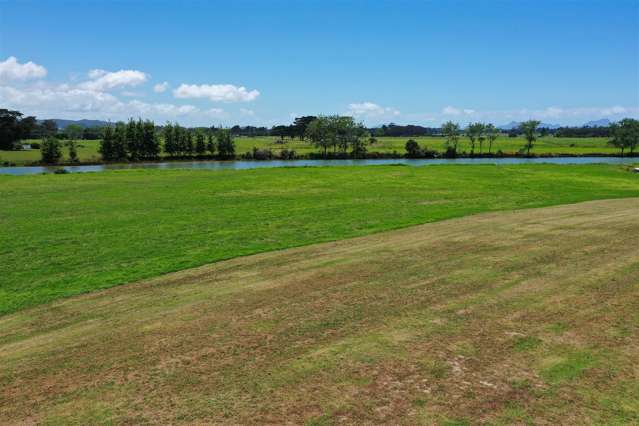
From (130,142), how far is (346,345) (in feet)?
355

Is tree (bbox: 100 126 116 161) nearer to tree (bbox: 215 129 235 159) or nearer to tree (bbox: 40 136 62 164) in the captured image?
tree (bbox: 40 136 62 164)

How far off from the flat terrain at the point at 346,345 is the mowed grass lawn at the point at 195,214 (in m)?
2.38

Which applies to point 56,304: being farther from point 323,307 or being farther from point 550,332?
point 550,332

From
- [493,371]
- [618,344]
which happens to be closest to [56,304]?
[493,371]

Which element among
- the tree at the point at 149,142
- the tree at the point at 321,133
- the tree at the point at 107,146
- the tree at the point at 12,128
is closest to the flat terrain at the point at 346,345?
the tree at the point at 107,146

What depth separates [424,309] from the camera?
9.44m

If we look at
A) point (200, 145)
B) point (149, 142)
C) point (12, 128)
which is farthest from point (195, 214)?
point (12, 128)

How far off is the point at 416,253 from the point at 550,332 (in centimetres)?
624

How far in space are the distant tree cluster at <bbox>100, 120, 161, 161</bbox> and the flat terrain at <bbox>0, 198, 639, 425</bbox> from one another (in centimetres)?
9882

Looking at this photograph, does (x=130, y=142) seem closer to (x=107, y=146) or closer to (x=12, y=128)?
(x=107, y=146)

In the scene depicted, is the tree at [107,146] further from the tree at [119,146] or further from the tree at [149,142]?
the tree at [149,142]

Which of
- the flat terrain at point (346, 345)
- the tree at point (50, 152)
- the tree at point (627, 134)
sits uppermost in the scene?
the tree at point (627, 134)

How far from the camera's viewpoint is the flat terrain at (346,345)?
6.18 meters

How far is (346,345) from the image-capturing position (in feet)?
25.9
